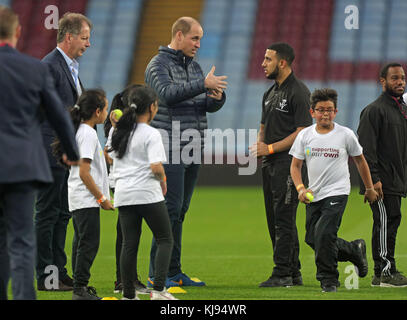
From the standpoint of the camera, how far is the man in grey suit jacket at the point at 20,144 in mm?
4016

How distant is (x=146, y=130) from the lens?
16.6 ft

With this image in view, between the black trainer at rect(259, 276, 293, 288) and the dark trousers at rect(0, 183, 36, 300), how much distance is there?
2.50m

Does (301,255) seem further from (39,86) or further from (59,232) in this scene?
(39,86)

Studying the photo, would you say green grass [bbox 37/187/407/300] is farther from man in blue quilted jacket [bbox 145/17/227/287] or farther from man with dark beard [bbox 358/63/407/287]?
man in blue quilted jacket [bbox 145/17/227/287]

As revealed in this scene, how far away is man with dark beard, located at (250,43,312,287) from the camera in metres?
6.26

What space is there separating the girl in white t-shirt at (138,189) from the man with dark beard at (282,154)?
1440 millimetres

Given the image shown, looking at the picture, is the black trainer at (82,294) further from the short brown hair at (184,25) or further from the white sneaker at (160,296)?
the short brown hair at (184,25)

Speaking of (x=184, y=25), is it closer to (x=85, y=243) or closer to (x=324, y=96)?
(x=324, y=96)

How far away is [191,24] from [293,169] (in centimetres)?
141

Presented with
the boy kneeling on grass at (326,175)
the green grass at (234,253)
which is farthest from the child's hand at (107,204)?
the boy kneeling on grass at (326,175)

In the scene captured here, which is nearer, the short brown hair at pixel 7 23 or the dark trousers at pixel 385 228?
the short brown hair at pixel 7 23

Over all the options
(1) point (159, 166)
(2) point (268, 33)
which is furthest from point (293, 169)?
(2) point (268, 33)

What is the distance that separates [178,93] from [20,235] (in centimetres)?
224

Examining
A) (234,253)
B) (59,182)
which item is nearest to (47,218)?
(59,182)
